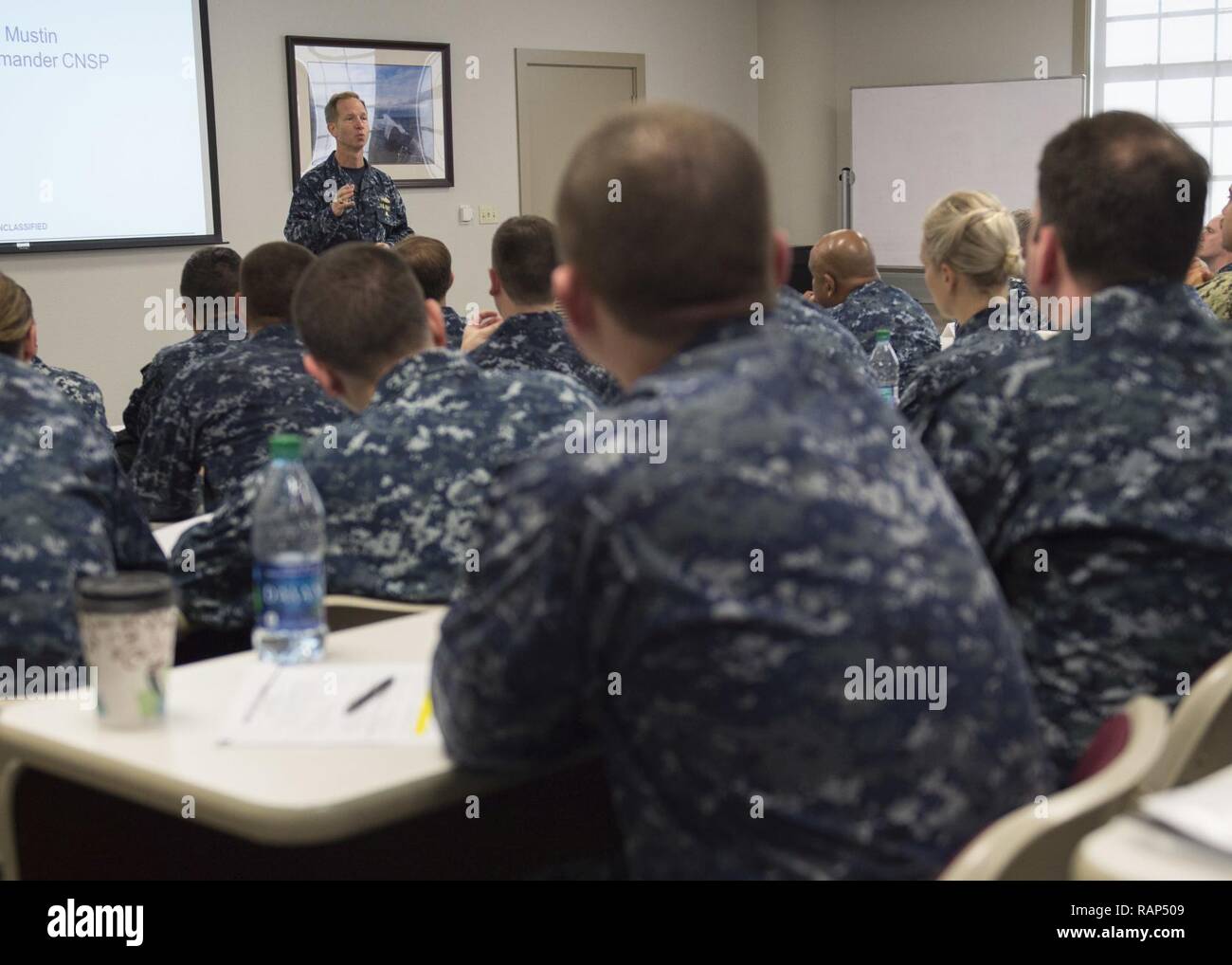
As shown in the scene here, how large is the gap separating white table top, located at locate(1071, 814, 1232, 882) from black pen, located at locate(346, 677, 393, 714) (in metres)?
0.84

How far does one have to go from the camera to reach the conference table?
4.78ft

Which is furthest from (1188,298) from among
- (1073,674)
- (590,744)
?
(590,744)

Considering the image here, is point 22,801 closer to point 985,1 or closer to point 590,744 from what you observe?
point 590,744

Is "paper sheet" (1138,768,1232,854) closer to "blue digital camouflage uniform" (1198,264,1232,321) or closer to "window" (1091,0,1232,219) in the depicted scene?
"blue digital camouflage uniform" (1198,264,1232,321)

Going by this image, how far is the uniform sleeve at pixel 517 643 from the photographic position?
1269 mm

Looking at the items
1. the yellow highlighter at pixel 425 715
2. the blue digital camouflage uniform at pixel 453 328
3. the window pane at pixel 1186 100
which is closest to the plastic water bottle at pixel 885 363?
the blue digital camouflage uniform at pixel 453 328

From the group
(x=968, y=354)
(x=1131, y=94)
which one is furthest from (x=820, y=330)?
(x=1131, y=94)

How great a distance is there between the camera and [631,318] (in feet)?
4.58

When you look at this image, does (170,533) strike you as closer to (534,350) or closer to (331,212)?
(534,350)

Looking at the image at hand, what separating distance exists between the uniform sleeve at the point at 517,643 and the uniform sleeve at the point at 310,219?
5785 mm

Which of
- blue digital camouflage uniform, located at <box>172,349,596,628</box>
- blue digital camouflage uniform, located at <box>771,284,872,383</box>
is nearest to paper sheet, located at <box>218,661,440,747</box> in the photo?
blue digital camouflage uniform, located at <box>172,349,596,628</box>

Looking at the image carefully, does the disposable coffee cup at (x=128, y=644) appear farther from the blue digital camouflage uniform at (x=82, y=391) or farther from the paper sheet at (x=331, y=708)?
the blue digital camouflage uniform at (x=82, y=391)

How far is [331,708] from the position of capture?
1.68 metres

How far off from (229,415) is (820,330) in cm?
152
